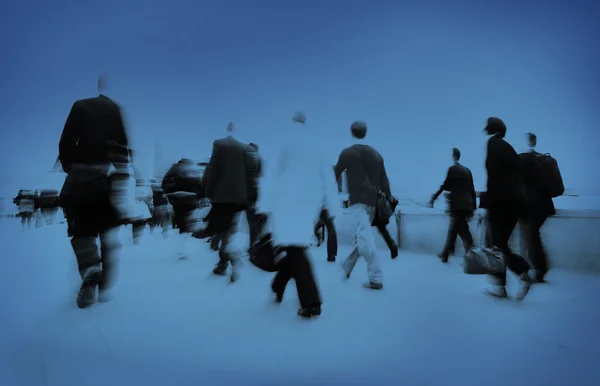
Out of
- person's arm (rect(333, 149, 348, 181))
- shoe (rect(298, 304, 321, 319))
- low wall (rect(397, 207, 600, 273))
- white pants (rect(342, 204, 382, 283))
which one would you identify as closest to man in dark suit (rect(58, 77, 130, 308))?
shoe (rect(298, 304, 321, 319))

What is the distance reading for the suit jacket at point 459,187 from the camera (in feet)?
17.7

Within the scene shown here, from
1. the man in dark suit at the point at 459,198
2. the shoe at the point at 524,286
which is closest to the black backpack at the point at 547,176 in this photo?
the man in dark suit at the point at 459,198

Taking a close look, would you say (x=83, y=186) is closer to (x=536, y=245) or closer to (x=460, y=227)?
(x=536, y=245)

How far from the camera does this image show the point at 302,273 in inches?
117

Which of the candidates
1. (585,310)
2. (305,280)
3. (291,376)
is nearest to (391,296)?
(305,280)

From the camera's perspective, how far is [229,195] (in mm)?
4465

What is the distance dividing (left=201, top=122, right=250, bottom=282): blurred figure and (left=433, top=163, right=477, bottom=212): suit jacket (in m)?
2.83

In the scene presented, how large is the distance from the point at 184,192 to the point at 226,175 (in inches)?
87.3

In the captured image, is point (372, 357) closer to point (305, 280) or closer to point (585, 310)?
point (305, 280)

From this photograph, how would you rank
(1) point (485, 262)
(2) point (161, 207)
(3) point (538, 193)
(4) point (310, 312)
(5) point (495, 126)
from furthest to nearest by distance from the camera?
(2) point (161, 207), (3) point (538, 193), (5) point (495, 126), (1) point (485, 262), (4) point (310, 312)

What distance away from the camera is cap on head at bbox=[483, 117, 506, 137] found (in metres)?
3.58

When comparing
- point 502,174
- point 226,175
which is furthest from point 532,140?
point 226,175

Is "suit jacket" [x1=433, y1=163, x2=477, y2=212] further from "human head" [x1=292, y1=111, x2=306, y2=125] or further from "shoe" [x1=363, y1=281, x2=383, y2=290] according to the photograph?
"human head" [x1=292, y1=111, x2=306, y2=125]

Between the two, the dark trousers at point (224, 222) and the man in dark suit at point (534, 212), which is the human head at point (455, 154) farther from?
the dark trousers at point (224, 222)
